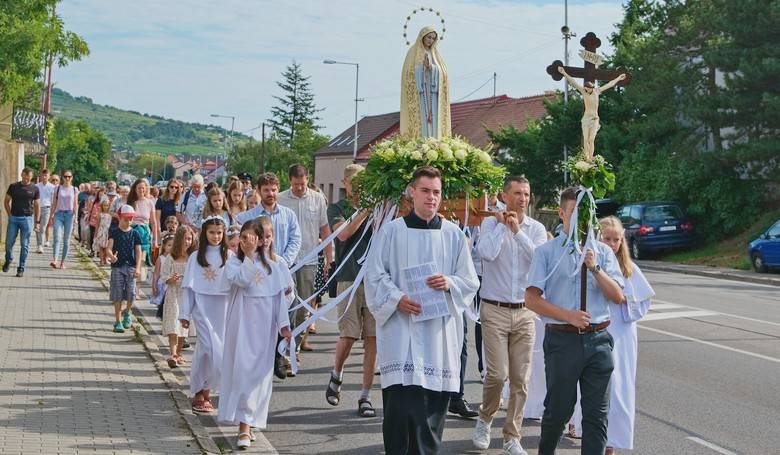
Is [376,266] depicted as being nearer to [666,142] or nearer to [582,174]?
[582,174]

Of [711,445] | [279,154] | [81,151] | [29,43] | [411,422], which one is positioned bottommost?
[711,445]

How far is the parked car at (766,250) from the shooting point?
26078mm

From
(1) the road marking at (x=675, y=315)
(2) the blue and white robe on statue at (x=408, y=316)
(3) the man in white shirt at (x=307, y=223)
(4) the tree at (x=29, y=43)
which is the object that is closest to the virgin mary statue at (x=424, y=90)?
(3) the man in white shirt at (x=307, y=223)

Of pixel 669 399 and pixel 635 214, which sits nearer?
pixel 669 399

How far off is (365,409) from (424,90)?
284 cm

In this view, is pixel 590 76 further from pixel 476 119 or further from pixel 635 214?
pixel 476 119

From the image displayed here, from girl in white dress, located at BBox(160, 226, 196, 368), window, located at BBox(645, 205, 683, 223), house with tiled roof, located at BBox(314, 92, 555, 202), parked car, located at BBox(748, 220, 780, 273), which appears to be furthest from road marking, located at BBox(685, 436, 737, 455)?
house with tiled roof, located at BBox(314, 92, 555, 202)

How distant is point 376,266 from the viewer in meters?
6.12

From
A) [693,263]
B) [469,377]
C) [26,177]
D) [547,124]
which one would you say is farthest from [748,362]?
[547,124]

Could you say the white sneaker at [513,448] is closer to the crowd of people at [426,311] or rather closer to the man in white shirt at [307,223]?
the crowd of people at [426,311]

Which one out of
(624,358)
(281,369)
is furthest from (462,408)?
(281,369)

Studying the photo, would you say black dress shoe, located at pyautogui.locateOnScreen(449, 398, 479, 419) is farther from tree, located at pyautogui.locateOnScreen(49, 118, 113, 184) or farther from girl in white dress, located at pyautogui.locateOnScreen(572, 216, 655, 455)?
tree, located at pyautogui.locateOnScreen(49, 118, 113, 184)

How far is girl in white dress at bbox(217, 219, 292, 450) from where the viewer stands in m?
7.52

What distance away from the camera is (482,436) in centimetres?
748
